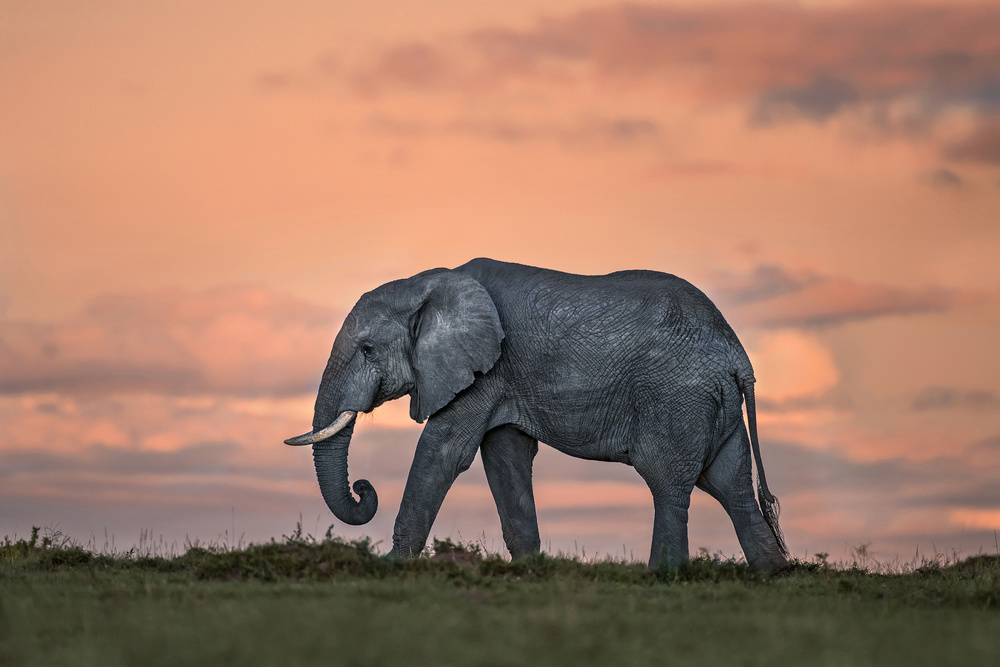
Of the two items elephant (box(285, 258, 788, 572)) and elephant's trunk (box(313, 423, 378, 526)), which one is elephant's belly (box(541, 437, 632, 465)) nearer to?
elephant (box(285, 258, 788, 572))

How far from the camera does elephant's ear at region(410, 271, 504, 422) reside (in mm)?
20453

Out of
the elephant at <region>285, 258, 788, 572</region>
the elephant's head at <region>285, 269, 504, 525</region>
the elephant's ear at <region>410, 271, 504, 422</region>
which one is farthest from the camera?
the elephant's head at <region>285, 269, 504, 525</region>

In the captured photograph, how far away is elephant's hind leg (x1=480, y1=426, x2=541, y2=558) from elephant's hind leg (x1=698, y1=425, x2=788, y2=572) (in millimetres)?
3121

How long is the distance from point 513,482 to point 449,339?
2864mm

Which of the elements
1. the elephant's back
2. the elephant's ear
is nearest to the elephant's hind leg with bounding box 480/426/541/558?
the elephant's ear

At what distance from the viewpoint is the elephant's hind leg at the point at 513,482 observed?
21.4 meters

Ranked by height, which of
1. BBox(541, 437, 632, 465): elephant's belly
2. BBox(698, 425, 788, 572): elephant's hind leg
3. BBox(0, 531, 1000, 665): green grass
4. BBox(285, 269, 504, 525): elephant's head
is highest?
BBox(285, 269, 504, 525): elephant's head

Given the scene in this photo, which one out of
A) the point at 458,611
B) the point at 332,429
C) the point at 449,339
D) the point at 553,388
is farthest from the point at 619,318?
the point at 458,611

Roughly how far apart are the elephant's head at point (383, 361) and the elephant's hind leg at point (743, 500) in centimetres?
461

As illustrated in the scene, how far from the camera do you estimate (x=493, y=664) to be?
10.4 m

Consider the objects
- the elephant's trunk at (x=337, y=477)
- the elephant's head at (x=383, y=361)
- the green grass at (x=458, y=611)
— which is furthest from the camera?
the elephant's trunk at (x=337, y=477)

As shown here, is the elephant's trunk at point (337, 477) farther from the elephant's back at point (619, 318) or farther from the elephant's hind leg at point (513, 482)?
the elephant's back at point (619, 318)

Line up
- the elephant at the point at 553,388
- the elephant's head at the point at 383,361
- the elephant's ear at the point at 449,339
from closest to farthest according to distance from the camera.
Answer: the elephant at the point at 553,388, the elephant's ear at the point at 449,339, the elephant's head at the point at 383,361

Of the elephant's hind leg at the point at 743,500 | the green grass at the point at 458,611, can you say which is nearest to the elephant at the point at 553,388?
the elephant's hind leg at the point at 743,500
